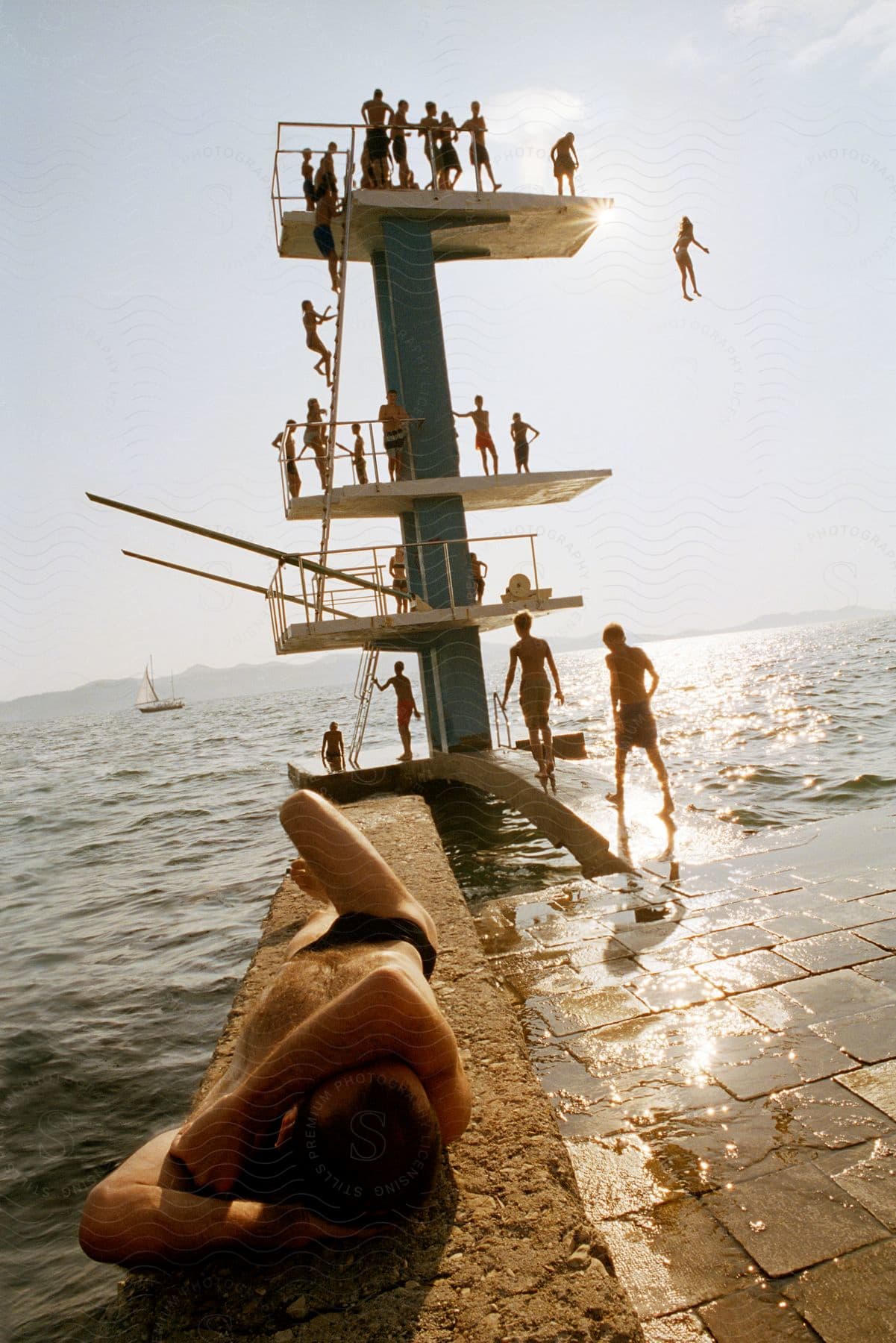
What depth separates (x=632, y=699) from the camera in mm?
8156

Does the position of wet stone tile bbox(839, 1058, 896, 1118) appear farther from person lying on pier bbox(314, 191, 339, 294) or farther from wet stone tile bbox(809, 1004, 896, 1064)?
person lying on pier bbox(314, 191, 339, 294)

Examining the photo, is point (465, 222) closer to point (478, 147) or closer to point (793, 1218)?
point (478, 147)

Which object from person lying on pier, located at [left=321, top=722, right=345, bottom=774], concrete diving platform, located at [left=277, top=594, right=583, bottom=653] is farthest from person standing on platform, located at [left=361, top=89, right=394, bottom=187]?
person lying on pier, located at [left=321, top=722, right=345, bottom=774]

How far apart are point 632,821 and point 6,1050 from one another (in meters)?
6.36

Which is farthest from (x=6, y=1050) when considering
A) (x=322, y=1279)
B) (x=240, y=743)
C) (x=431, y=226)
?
(x=240, y=743)

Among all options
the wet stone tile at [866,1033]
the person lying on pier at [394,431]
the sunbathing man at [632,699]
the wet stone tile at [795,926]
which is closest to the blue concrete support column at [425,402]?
the person lying on pier at [394,431]

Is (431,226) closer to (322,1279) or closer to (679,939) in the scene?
(679,939)

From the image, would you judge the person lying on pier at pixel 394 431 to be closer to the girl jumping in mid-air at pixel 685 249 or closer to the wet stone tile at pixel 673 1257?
the girl jumping in mid-air at pixel 685 249

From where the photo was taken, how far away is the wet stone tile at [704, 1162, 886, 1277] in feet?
7.77

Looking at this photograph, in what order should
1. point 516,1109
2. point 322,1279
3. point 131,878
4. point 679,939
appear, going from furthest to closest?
point 131,878 < point 679,939 < point 516,1109 < point 322,1279

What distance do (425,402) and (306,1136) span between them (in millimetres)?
15589

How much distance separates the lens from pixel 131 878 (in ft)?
43.3

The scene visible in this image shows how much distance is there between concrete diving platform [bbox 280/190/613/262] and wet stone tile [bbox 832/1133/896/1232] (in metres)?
16.4

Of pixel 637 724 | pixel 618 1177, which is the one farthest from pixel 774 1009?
pixel 637 724
